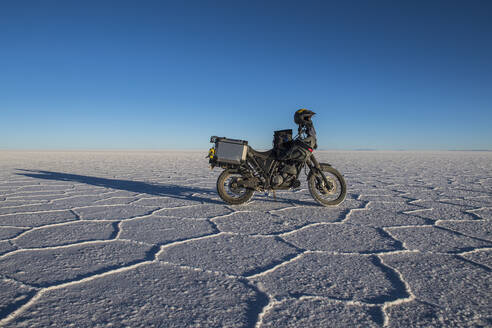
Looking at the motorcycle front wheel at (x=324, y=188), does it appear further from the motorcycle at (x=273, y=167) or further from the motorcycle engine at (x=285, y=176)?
the motorcycle engine at (x=285, y=176)

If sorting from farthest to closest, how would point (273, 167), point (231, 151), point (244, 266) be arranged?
point (273, 167) < point (231, 151) < point (244, 266)

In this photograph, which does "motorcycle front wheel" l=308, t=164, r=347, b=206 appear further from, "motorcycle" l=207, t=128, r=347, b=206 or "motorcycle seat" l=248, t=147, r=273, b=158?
"motorcycle seat" l=248, t=147, r=273, b=158

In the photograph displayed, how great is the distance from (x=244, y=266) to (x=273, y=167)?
2081 mm

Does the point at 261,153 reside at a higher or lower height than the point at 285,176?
higher

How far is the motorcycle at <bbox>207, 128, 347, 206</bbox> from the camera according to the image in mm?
3869

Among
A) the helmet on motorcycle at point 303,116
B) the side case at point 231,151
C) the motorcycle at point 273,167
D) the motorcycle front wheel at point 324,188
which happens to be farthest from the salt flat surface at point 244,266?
the helmet on motorcycle at point 303,116

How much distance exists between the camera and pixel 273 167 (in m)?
4.00

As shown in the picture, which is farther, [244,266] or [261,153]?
[261,153]

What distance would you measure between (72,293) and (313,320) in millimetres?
1236

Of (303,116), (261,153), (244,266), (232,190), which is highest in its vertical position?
(303,116)

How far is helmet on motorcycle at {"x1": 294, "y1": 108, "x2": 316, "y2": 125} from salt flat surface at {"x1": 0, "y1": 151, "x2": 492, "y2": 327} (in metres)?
1.08

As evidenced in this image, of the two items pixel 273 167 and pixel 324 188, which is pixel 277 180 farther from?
pixel 324 188

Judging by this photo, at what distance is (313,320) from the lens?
1.44 meters

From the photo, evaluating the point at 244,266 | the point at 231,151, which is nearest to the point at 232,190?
the point at 231,151
